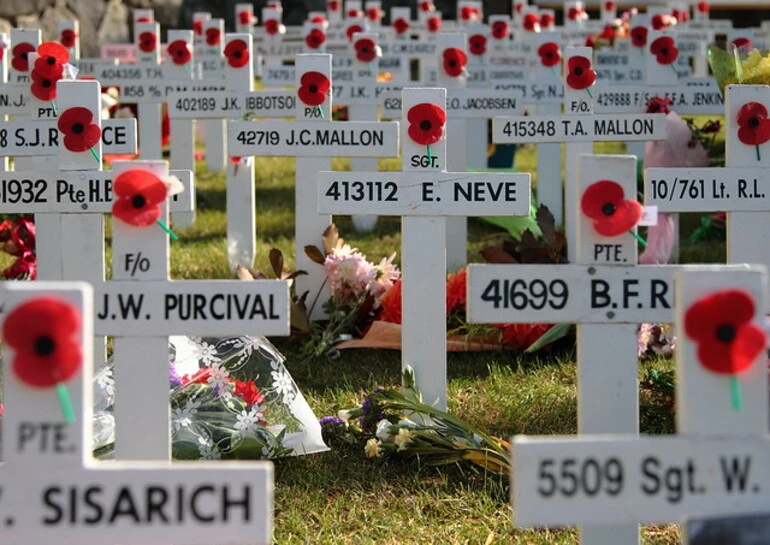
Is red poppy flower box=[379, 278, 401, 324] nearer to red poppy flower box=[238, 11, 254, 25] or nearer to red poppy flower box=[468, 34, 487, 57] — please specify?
red poppy flower box=[468, 34, 487, 57]

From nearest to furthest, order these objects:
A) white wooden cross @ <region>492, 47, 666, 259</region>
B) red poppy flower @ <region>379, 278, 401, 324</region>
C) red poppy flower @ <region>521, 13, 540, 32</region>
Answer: red poppy flower @ <region>379, 278, 401, 324</region>, white wooden cross @ <region>492, 47, 666, 259</region>, red poppy flower @ <region>521, 13, 540, 32</region>

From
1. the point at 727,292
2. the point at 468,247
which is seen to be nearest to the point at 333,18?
the point at 468,247

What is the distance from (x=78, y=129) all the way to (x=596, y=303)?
181cm

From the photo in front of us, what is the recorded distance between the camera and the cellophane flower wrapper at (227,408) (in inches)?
151

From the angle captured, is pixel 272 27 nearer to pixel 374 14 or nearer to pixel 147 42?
pixel 147 42

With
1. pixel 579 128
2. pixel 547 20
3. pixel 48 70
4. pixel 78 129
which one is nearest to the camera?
pixel 78 129

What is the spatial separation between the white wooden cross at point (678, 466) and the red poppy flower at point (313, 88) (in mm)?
3135

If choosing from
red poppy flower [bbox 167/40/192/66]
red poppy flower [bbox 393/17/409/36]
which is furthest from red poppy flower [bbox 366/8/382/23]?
red poppy flower [bbox 167/40/192/66]

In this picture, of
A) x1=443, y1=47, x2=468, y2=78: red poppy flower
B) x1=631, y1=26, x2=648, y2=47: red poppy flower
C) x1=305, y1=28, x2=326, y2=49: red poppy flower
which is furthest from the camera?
x1=631, y1=26, x2=648, y2=47: red poppy flower

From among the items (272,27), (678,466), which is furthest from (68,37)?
(678,466)

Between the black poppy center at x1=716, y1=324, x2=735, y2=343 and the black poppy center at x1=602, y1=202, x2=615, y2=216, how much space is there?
59 cm

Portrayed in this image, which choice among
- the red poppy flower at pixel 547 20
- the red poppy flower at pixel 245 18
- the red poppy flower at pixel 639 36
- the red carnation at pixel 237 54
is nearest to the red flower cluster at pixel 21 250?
the red carnation at pixel 237 54

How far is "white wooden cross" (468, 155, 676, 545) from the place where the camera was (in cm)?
294

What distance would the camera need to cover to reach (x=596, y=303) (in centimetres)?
297
